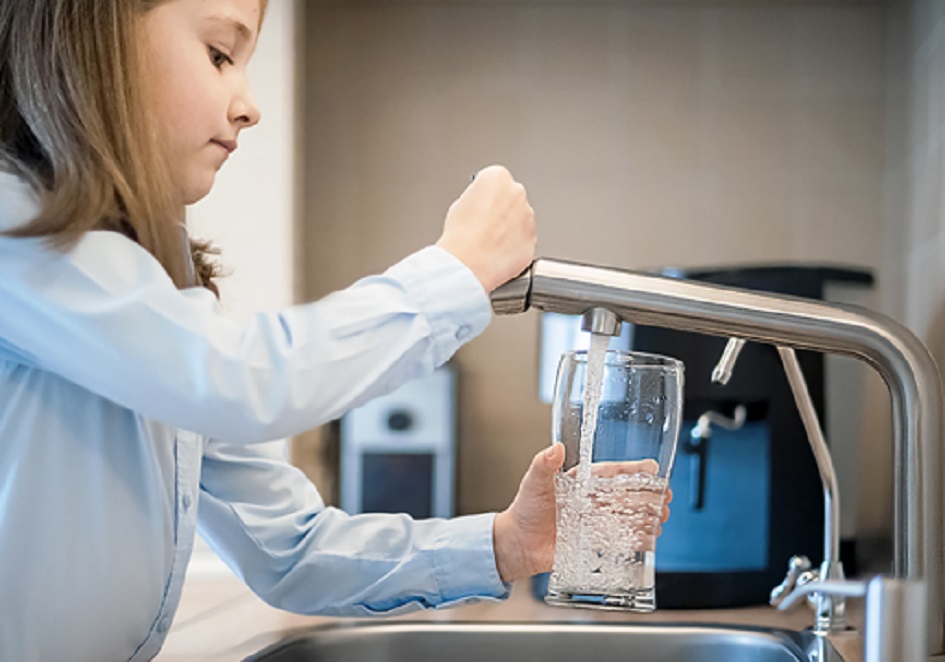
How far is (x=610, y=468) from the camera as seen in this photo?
67 centimetres

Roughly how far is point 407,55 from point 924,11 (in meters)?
0.84

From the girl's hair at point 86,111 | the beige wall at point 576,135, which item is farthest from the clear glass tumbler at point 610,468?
the beige wall at point 576,135

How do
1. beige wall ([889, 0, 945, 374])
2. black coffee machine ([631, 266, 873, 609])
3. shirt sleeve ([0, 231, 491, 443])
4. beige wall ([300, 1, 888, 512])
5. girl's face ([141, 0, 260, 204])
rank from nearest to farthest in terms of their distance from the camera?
shirt sleeve ([0, 231, 491, 443]) → girl's face ([141, 0, 260, 204]) → black coffee machine ([631, 266, 873, 609]) → beige wall ([889, 0, 945, 374]) → beige wall ([300, 1, 888, 512])

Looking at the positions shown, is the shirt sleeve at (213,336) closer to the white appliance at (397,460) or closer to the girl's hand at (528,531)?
the girl's hand at (528,531)

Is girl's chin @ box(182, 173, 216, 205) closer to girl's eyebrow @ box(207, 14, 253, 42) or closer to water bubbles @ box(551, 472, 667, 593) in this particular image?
girl's eyebrow @ box(207, 14, 253, 42)

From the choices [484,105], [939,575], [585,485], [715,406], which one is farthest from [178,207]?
[484,105]

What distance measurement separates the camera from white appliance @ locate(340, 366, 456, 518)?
1632mm

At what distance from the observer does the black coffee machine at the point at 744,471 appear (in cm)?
134

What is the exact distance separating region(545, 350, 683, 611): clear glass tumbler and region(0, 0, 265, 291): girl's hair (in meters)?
0.27

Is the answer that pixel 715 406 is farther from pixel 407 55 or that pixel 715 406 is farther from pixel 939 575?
pixel 407 55

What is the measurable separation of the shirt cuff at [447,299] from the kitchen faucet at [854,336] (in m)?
0.06

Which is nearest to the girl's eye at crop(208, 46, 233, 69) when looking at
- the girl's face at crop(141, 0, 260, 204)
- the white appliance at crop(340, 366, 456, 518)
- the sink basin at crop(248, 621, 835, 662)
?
the girl's face at crop(141, 0, 260, 204)

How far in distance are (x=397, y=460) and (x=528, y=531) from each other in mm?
786

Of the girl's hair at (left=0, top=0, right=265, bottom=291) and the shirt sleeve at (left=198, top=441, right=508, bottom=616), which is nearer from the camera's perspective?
the girl's hair at (left=0, top=0, right=265, bottom=291)
